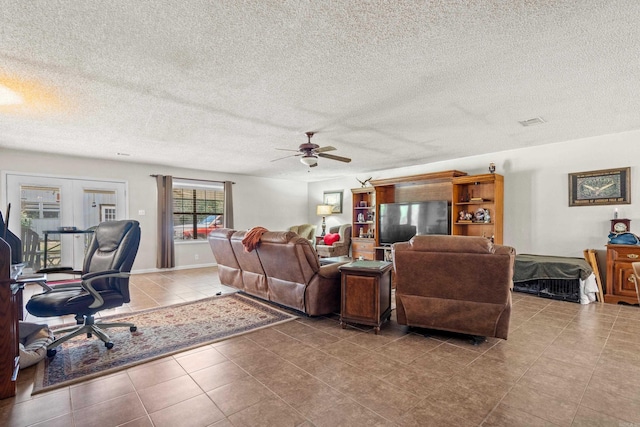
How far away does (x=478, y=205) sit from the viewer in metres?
5.77

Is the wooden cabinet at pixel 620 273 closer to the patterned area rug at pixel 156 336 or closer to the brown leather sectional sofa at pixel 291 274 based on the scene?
the brown leather sectional sofa at pixel 291 274

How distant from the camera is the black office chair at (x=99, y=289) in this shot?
2504 mm

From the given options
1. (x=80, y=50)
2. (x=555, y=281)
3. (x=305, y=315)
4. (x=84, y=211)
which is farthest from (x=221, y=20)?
(x=84, y=211)

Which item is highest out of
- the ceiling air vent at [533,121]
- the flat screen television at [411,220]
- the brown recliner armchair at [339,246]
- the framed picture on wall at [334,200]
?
the ceiling air vent at [533,121]

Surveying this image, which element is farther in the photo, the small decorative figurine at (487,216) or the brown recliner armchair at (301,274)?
the small decorative figurine at (487,216)

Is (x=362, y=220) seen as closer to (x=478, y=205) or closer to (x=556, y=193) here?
(x=478, y=205)

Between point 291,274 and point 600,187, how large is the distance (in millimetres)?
4739

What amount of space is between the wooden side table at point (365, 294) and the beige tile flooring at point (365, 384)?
140mm

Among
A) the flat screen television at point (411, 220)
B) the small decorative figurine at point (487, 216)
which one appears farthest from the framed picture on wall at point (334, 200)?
the small decorative figurine at point (487, 216)

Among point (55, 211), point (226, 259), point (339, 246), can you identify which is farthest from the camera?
point (339, 246)

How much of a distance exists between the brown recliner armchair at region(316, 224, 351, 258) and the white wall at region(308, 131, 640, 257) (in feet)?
10.5

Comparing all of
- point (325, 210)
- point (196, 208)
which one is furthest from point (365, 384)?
point (196, 208)

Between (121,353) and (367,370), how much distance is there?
2023 millimetres

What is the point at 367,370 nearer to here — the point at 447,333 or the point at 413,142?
the point at 447,333
